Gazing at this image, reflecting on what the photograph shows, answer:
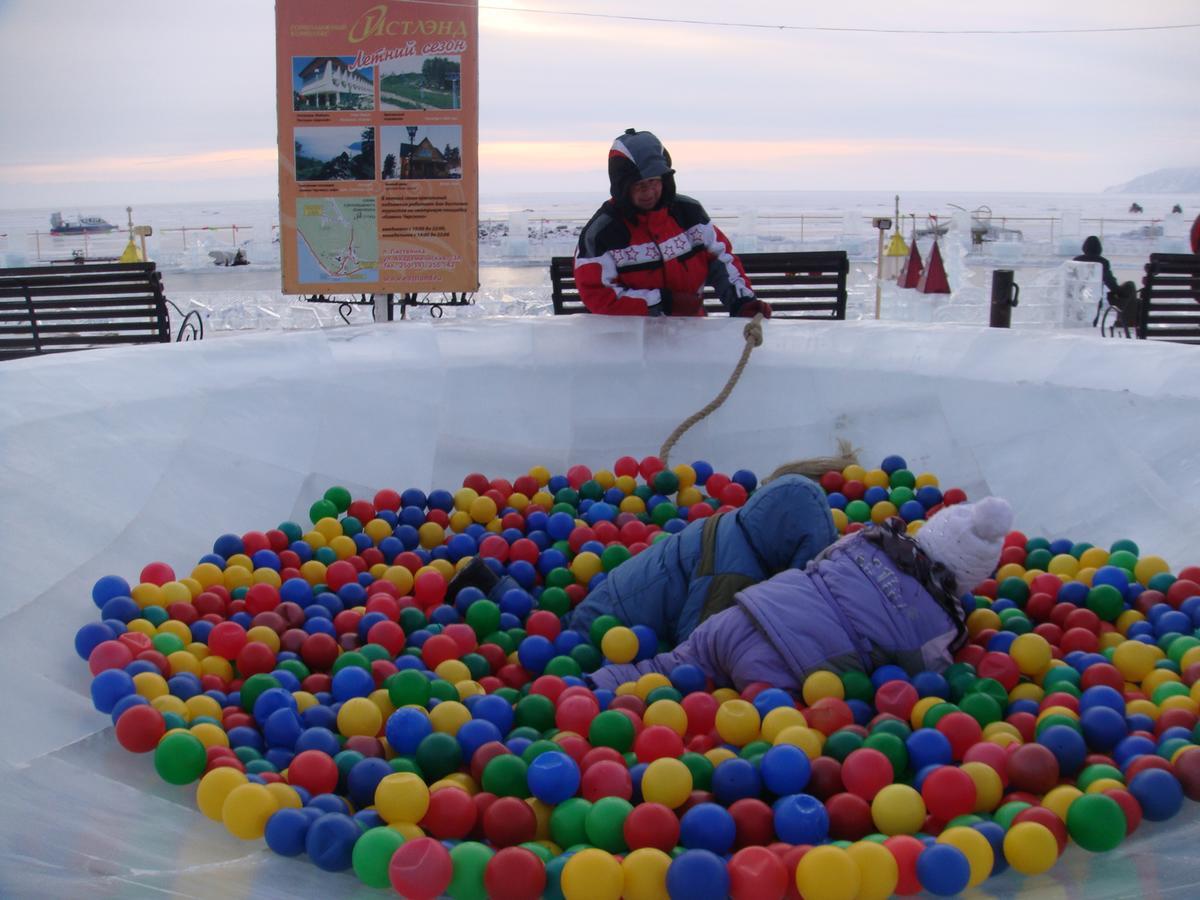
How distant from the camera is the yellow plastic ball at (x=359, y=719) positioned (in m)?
2.02

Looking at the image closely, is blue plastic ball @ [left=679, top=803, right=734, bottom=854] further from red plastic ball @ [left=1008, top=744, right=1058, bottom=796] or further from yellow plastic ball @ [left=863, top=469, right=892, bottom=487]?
yellow plastic ball @ [left=863, top=469, right=892, bottom=487]

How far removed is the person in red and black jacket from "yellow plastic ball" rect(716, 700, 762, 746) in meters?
1.99

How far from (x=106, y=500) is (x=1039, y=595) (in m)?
2.08

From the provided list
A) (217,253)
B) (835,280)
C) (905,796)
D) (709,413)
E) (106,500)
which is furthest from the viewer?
(217,253)

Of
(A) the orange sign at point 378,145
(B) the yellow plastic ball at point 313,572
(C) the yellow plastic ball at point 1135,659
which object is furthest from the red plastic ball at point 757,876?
(A) the orange sign at point 378,145

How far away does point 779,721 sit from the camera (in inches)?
76.4

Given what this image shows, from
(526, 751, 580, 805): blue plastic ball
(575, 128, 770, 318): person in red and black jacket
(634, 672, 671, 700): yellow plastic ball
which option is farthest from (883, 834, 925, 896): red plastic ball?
(575, 128, 770, 318): person in red and black jacket

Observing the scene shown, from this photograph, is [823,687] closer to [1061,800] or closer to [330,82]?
[1061,800]

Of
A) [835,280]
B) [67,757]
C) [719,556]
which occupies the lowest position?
[67,757]

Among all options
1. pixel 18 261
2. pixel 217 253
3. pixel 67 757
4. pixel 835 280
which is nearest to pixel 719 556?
pixel 67 757

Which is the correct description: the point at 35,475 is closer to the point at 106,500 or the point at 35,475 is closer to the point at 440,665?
the point at 106,500

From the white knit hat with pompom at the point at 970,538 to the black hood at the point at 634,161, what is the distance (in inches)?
Result: 69.9

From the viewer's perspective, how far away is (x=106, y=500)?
9.20 ft

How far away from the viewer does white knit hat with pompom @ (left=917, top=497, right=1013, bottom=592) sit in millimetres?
2129
